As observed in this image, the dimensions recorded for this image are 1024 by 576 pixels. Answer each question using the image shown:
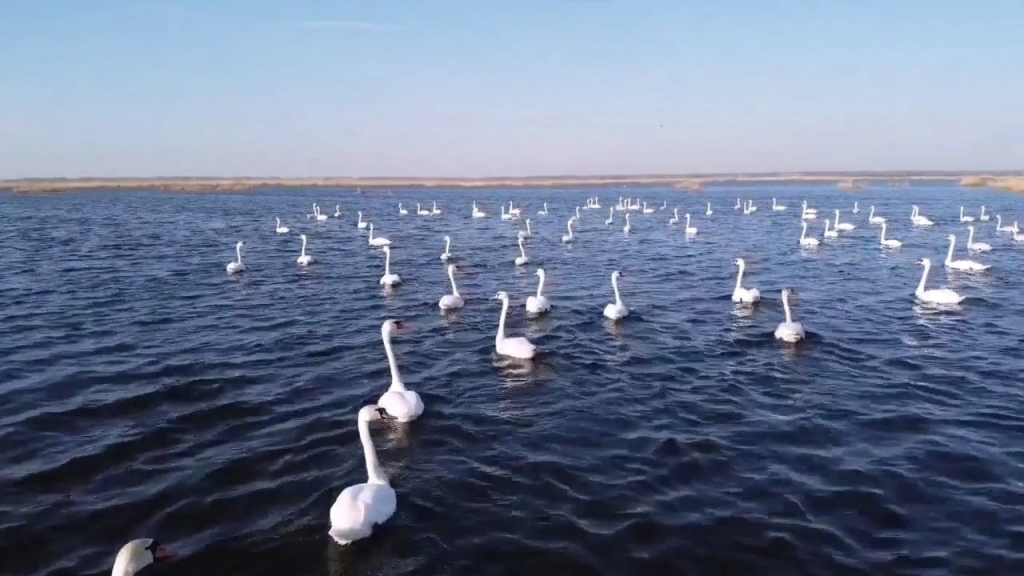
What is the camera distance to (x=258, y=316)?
19.2 meters

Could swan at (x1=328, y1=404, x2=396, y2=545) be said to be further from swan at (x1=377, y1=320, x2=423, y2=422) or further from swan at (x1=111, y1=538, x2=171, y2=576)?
swan at (x1=377, y1=320, x2=423, y2=422)

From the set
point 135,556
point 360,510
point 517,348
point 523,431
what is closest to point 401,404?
point 523,431

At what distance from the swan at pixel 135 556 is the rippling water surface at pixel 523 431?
3.84ft

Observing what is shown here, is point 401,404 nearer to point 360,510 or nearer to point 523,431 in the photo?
point 523,431

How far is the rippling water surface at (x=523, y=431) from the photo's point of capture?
7.96 meters

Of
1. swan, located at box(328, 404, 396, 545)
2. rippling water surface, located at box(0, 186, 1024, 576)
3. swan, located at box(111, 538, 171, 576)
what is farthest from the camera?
rippling water surface, located at box(0, 186, 1024, 576)

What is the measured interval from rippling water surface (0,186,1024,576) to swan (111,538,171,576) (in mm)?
1169

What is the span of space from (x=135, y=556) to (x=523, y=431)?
5.81 meters

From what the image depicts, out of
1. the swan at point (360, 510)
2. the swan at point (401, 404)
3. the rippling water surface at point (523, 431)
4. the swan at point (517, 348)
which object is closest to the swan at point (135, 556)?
the rippling water surface at point (523, 431)

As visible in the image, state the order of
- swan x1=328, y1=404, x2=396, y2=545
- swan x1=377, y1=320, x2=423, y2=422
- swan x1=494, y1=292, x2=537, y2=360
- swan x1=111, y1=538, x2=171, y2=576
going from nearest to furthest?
swan x1=111, y1=538, x2=171, y2=576 → swan x1=328, y1=404, x2=396, y2=545 → swan x1=377, y1=320, x2=423, y2=422 → swan x1=494, y1=292, x2=537, y2=360

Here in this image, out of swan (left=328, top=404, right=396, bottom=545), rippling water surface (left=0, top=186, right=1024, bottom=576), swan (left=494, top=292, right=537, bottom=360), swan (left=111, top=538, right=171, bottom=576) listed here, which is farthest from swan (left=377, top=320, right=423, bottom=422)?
swan (left=111, top=538, right=171, bottom=576)

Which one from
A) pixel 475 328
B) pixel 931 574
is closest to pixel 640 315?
pixel 475 328

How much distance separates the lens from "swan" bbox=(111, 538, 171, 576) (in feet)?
20.7

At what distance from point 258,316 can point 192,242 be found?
19121 millimetres
